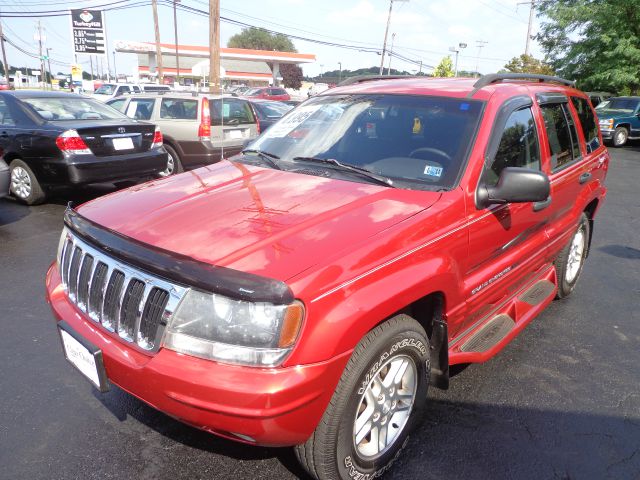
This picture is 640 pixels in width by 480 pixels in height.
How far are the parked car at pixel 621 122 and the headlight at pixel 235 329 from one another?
20.0 m

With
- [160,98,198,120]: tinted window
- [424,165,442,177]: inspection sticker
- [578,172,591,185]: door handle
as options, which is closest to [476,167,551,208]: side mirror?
[424,165,442,177]: inspection sticker

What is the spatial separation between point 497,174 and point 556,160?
39.2 inches

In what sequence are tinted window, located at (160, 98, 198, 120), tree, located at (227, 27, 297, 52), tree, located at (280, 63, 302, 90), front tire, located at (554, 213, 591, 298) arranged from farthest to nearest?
tree, located at (227, 27, 297, 52)
tree, located at (280, 63, 302, 90)
tinted window, located at (160, 98, 198, 120)
front tire, located at (554, 213, 591, 298)

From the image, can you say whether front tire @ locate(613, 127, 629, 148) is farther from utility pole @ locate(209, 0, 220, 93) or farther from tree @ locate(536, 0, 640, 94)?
utility pole @ locate(209, 0, 220, 93)

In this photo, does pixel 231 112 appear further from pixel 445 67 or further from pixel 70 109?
pixel 445 67

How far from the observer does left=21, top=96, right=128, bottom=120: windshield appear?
7227mm

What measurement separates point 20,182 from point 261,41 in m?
105

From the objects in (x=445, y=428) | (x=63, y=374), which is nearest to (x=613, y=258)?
(x=445, y=428)

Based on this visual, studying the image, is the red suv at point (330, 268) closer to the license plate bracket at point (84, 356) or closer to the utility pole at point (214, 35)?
the license plate bracket at point (84, 356)

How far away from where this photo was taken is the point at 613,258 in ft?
19.3

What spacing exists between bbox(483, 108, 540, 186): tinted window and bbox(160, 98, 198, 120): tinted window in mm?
7419

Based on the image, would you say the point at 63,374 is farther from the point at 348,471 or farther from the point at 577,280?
the point at 577,280

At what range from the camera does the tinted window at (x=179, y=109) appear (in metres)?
9.62

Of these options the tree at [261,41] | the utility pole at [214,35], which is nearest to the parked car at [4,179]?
the utility pole at [214,35]
